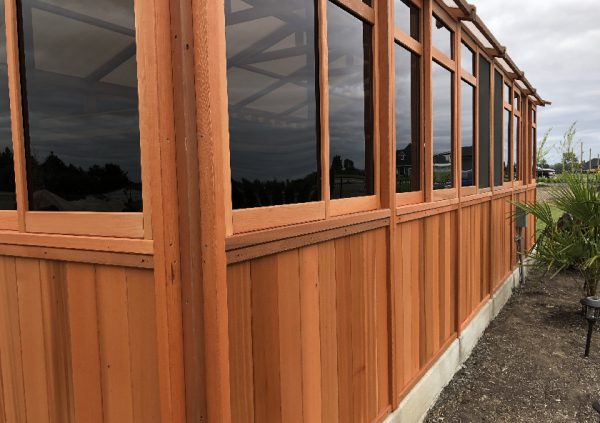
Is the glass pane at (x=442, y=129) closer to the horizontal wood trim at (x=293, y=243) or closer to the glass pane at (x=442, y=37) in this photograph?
the glass pane at (x=442, y=37)

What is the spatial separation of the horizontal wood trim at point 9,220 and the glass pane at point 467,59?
4106mm

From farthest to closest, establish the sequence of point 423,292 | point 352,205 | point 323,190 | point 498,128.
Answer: point 498,128 → point 423,292 → point 352,205 → point 323,190

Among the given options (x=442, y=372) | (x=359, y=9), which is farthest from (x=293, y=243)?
(x=442, y=372)

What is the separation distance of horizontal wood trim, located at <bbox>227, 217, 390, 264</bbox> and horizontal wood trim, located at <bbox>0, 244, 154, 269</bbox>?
0.98ft

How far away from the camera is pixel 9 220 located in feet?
6.95

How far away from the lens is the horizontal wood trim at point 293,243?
1803 millimetres

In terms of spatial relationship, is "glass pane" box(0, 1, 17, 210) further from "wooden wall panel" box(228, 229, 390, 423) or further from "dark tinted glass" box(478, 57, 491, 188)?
"dark tinted glass" box(478, 57, 491, 188)

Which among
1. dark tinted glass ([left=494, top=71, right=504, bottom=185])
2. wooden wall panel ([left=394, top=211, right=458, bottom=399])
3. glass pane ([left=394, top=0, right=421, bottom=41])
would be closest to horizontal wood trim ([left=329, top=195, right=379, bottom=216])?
wooden wall panel ([left=394, top=211, right=458, bottom=399])

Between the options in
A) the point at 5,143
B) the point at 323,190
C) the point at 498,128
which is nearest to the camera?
the point at 5,143

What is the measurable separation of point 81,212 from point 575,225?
5501 mm

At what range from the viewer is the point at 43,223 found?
1.99m

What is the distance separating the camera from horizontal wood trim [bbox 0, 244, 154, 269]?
1.69 meters

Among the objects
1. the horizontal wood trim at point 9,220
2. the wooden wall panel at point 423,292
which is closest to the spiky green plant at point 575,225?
the wooden wall panel at point 423,292

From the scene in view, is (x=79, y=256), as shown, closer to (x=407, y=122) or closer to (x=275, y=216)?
(x=275, y=216)
